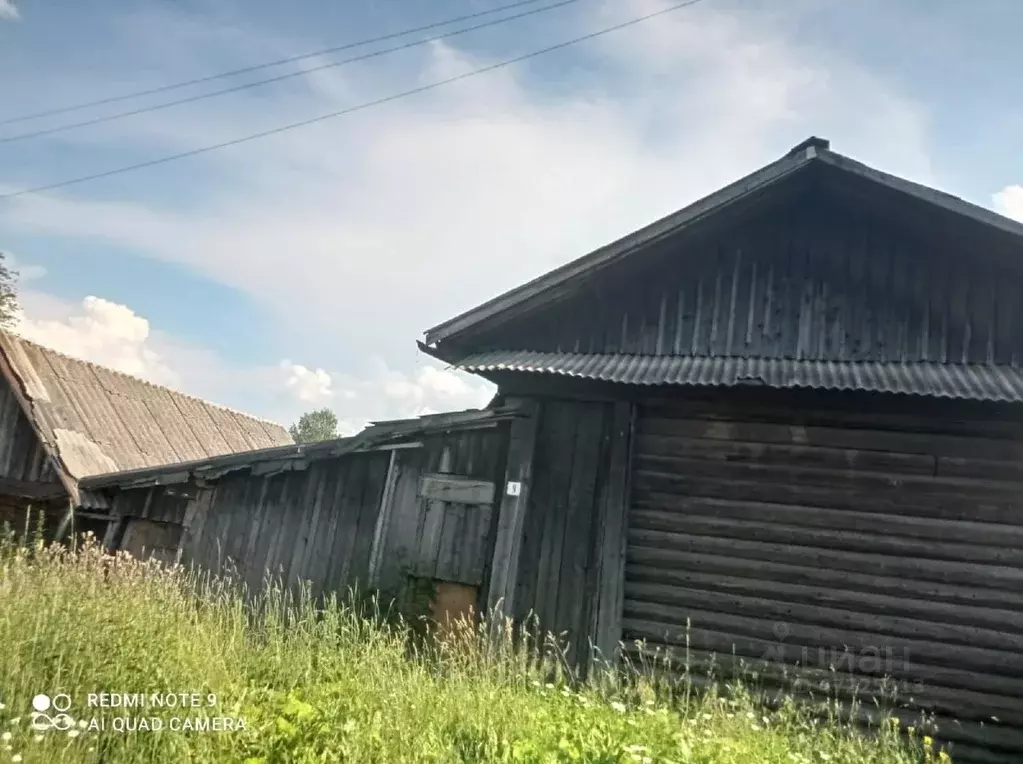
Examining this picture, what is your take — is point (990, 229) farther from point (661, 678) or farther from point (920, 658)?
point (661, 678)

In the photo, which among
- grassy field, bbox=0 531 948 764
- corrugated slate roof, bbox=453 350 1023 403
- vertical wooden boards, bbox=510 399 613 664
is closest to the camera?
grassy field, bbox=0 531 948 764

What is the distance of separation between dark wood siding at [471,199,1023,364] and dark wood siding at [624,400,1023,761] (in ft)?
2.53

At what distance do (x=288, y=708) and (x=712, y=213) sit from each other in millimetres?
6159

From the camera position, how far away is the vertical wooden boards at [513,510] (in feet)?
23.6

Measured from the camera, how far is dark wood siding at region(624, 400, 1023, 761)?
6152 mm

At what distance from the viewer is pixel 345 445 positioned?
8.30 m

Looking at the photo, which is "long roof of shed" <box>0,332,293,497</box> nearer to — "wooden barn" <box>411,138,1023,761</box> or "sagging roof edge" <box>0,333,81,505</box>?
"sagging roof edge" <box>0,333,81,505</box>

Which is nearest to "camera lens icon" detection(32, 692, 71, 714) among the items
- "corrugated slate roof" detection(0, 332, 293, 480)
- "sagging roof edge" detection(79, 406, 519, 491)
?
"sagging roof edge" detection(79, 406, 519, 491)

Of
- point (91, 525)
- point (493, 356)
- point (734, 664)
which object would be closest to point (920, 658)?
point (734, 664)

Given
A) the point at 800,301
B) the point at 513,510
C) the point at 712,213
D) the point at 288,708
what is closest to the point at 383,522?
the point at 513,510

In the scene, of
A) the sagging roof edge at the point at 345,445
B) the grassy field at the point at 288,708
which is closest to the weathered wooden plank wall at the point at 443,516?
the sagging roof edge at the point at 345,445

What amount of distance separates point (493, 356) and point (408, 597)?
2.96 metres

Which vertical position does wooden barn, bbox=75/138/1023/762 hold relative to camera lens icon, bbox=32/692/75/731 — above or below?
above

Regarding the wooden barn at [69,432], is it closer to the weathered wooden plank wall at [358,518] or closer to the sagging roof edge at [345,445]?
the sagging roof edge at [345,445]
